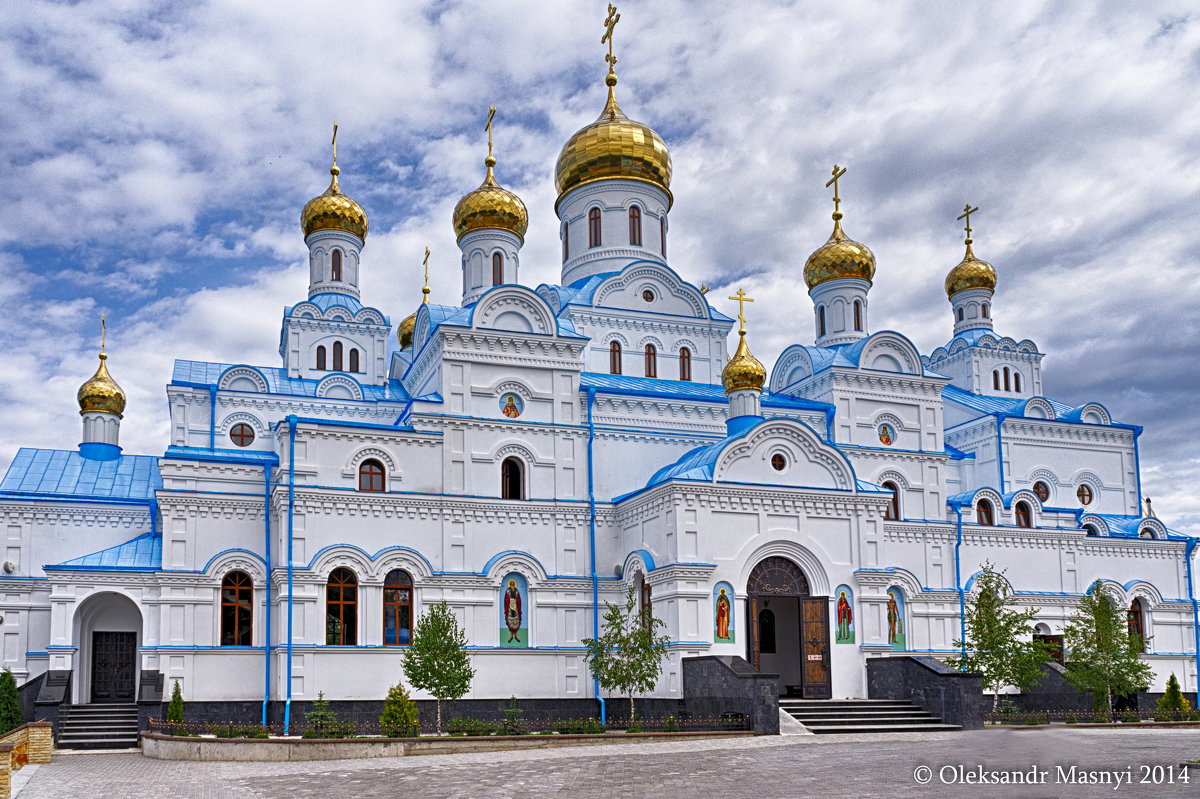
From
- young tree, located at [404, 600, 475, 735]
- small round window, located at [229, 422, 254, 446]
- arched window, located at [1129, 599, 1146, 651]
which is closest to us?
young tree, located at [404, 600, 475, 735]

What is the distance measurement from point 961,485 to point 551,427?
Result: 1297 centimetres

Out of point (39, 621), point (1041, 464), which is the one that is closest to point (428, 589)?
point (39, 621)

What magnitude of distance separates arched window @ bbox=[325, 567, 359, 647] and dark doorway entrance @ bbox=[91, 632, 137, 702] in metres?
4.92

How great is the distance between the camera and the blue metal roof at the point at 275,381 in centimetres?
2727

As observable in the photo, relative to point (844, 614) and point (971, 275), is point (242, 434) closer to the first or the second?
point (844, 614)

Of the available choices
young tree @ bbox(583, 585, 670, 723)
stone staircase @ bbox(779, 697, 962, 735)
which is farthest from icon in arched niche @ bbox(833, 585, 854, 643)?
young tree @ bbox(583, 585, 670, 723)

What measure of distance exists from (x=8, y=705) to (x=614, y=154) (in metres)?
17.0

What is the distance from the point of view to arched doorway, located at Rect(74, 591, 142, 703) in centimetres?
2281

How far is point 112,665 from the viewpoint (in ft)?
75.9

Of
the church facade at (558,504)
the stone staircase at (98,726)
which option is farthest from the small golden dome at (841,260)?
the stone staircase at (98,726)

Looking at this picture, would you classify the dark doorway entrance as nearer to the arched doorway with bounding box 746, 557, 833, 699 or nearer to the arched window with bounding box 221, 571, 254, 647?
the arched window with bounding box 221, 571, 254, 647

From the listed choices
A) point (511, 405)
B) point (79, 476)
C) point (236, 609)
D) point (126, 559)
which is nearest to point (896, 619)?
point (511, 405)

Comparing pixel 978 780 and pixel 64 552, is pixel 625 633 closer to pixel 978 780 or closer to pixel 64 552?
pixel 64 552

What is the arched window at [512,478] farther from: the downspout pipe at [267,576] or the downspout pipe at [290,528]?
the downspout pipe at [267,576]
